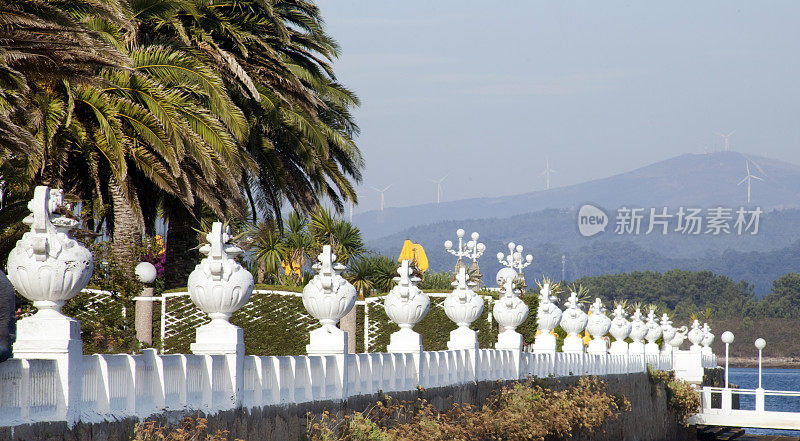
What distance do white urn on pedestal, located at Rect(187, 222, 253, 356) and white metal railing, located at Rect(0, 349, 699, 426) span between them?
23cm

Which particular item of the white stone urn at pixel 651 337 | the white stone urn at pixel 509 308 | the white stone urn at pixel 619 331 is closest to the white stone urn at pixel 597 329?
the white stone urn at pixel 619 331

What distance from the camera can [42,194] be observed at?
29.5 ft

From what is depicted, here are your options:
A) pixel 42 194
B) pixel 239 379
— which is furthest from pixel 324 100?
pixel 42 194

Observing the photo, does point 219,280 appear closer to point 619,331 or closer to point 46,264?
point 46,264

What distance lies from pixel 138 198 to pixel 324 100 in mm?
6691

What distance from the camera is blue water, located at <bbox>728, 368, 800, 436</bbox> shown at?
90.6 meters

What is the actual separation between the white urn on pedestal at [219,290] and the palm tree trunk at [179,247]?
1204 cm

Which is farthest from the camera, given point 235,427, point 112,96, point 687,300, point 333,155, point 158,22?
point 687,300

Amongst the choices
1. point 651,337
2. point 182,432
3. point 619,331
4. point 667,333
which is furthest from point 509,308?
point 667,333

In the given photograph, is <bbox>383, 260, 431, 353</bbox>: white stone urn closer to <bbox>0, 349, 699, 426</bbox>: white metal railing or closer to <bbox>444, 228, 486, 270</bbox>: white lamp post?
<bbox>0, 349, 699, 426</bbox>: white metal railing

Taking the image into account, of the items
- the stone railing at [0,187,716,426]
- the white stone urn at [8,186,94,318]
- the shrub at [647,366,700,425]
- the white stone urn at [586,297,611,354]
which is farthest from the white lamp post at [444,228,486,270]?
the white stone urn at [8,186,94,318]

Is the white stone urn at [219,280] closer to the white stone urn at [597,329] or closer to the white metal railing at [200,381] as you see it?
the white metal railing at [200,381]

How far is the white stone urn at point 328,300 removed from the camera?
14.0 metres

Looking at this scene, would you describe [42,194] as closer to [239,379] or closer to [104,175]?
[239,379]
